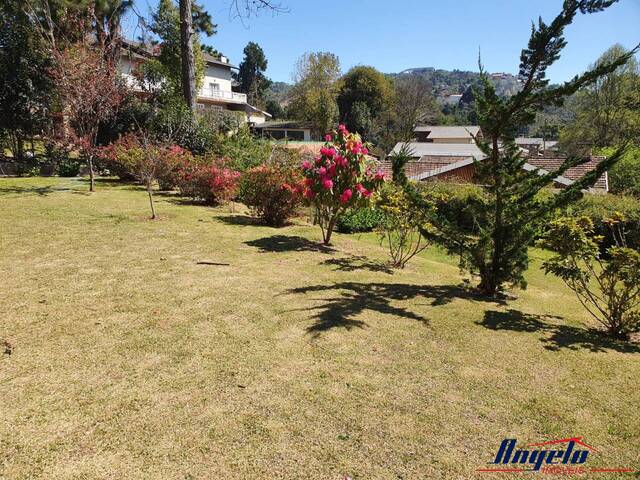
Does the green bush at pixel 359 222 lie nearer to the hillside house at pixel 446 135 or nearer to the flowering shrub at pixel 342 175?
the flowering shrub at pixel 342 175

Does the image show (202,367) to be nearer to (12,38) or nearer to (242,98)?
(12,38)

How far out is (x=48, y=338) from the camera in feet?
13.1

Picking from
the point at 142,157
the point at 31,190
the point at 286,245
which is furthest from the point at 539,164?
the point at 31,190

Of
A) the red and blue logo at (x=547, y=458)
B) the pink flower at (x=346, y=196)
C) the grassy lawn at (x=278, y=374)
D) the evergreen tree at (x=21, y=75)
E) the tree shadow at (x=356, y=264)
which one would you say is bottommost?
the red and blue logo at (x=547, y=458)

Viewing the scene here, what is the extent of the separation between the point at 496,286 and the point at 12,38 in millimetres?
22253

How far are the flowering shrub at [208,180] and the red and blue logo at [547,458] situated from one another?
10.9 metres

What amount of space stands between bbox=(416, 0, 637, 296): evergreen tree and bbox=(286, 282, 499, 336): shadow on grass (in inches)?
24.4

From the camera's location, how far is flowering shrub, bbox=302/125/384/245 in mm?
8180

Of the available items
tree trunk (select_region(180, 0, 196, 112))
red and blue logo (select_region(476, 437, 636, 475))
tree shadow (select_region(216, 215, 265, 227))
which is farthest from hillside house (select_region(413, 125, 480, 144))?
red and blue logo (select_region(476, 437, 636, 475))

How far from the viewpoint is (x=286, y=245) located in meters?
8.72

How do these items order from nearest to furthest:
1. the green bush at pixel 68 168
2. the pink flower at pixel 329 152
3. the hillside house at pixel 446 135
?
the pink flower at pixel 329 152, the green bush at pixel 68 168, the hillside house at pixel 446 135

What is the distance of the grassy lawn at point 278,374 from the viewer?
2.66m

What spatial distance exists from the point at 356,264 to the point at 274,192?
362 centimetres

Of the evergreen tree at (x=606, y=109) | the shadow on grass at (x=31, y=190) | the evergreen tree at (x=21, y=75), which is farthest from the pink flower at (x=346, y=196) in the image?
the evergreen tree at (x=606, y=109)
